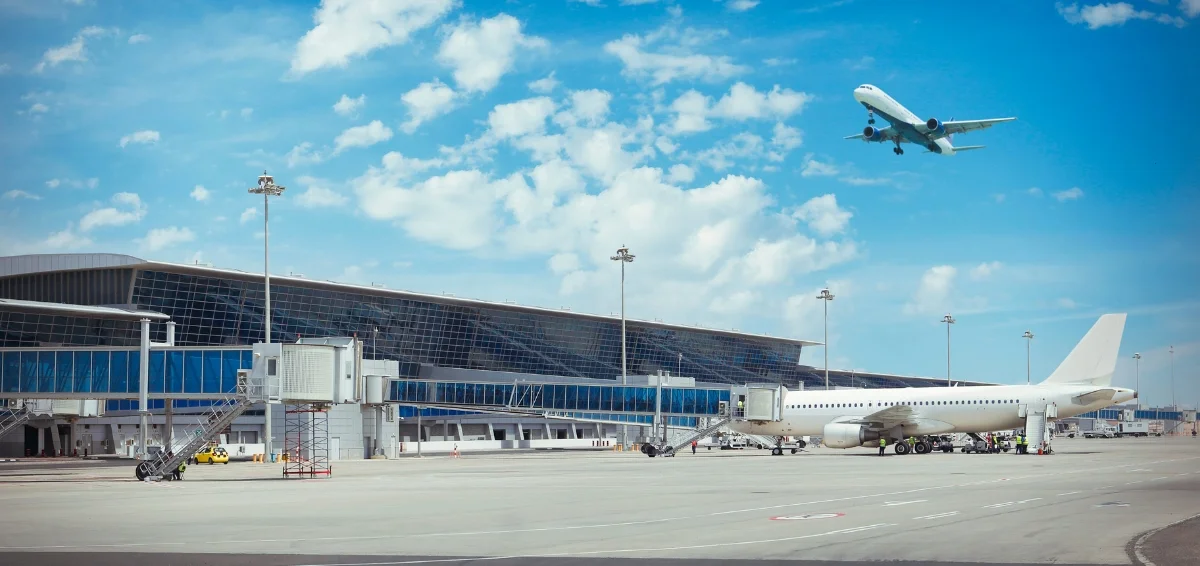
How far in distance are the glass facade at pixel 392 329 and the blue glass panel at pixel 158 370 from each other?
104 feet

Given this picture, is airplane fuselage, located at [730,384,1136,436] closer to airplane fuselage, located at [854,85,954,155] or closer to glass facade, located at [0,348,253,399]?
airplane fuselage, located at [854,85,954,155]

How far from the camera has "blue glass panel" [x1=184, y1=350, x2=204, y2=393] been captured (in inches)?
2016

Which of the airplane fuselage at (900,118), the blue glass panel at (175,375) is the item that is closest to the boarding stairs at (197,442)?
the blue glass panel at (175,375)

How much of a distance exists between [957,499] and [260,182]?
50932 mm

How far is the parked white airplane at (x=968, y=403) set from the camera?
212ft

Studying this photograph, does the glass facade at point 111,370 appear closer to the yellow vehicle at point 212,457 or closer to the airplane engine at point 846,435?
the yellow vehicle at point 212,457

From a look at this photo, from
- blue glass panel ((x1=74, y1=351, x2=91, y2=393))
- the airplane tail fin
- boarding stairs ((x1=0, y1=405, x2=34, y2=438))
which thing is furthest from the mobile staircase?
boarding stairs ((x1=0, y1=405, x2=34, y2=438))

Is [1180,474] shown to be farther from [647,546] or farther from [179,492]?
[179,492]

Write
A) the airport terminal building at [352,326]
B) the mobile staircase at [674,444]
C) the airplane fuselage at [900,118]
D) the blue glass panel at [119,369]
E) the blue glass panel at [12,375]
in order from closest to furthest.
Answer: the blue glass panel at [119,369] → the blue glass panel at [12,375] → the airplane fuselage at [900,118] → the mobile staircase at [674,444] → the airport terminal building at [352,326]

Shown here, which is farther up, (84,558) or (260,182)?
(260,182)

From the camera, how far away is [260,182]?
219 ft

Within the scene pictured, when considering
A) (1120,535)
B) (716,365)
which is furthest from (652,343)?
(1120,535)

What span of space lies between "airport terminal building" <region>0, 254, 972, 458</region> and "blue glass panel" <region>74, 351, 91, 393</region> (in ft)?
61.2

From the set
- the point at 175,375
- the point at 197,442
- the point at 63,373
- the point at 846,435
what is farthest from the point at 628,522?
the point at 846,435
